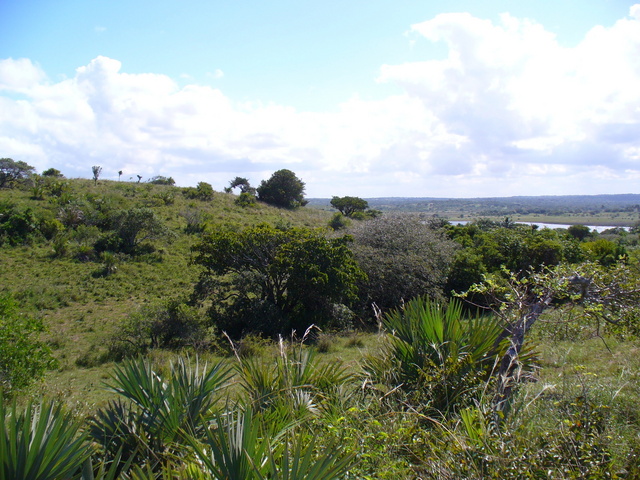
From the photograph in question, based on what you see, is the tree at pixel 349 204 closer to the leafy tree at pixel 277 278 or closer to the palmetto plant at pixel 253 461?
the leafy tree at pixel 277 278

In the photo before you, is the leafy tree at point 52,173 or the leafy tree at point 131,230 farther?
the leafy tree at point 52,173

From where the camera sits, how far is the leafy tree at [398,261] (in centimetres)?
1648

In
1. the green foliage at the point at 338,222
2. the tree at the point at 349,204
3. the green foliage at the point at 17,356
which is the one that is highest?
the tree at the point at 349,204

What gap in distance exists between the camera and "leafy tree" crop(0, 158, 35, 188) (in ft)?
102

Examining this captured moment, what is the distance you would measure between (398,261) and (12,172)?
31.7 metres

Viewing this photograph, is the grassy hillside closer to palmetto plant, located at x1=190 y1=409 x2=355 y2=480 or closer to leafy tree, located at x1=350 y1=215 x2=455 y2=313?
palmetto plant, located at x1=190 y1=409 x2=355 y2=480

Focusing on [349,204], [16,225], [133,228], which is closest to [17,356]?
[133,228]

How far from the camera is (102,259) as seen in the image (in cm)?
2331

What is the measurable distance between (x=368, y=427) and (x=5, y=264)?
24.2 m

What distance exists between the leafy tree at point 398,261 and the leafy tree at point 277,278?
1547 mm

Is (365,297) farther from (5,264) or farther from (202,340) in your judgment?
(5,264)

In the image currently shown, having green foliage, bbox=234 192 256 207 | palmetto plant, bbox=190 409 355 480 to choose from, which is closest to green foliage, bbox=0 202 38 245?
green foliage, bbox=234 192 256 207

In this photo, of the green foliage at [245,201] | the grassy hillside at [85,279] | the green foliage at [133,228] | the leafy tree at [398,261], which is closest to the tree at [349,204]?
the green foliage at [245,201]

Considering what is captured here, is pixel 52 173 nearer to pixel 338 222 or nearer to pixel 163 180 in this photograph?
pixel 163 180
